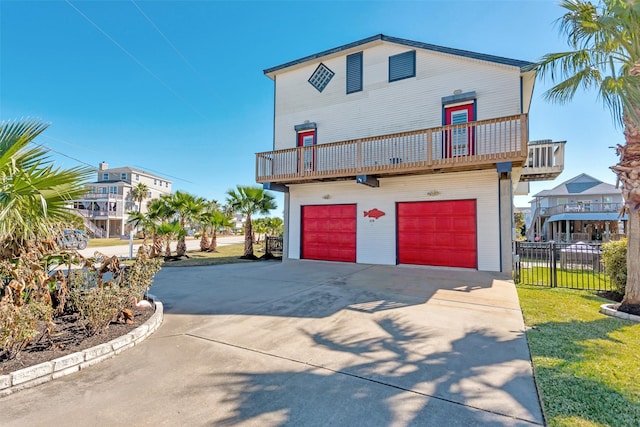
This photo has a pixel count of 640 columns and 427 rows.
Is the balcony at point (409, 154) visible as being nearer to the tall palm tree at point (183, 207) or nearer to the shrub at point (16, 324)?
the tall palm tree at point (183, 207)

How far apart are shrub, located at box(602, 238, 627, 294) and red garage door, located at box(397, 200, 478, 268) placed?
3305mm

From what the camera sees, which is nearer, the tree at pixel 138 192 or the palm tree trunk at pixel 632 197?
the palm tree trunk at pixel 632 197

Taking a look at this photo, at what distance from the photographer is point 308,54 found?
43.8ft

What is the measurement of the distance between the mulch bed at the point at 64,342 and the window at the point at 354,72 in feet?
37.0

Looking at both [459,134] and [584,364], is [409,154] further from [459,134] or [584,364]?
[584,364]

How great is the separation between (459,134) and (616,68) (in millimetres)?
4237

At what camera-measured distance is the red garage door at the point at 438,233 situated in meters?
10.2

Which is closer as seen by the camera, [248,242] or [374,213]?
[374,213]

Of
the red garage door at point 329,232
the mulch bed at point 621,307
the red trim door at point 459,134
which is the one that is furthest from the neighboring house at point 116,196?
the mulch bed at point 621,307

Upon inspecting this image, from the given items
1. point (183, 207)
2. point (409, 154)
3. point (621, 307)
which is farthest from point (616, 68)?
point (183, 207)

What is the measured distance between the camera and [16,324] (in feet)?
10.2

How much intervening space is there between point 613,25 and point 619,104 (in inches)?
60.5

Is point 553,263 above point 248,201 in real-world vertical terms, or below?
below

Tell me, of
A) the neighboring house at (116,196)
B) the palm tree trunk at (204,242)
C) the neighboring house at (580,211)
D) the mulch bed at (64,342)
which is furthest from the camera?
the neighboring house at (116,196)
